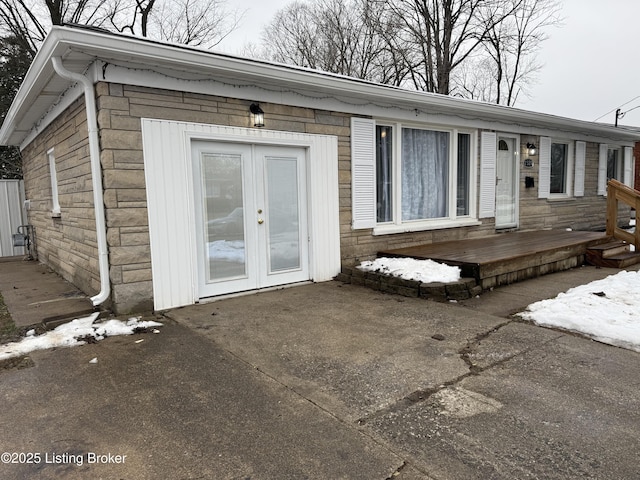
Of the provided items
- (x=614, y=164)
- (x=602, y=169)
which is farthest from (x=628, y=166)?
(x=602, y=169)

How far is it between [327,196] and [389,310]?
1.94m

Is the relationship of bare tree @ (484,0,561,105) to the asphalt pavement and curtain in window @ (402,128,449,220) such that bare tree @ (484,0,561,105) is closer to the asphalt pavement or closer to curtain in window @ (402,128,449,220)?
curtain in window @ (402,128,449,220)

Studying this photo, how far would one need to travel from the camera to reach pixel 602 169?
9.93 metres

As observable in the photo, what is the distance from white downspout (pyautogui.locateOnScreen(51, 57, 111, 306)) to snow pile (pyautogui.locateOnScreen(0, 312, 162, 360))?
36cm

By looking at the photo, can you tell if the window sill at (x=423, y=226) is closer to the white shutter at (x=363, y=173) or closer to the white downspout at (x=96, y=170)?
the white shutter at (x=363, y=173)

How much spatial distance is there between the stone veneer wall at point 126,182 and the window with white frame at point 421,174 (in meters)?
0.39

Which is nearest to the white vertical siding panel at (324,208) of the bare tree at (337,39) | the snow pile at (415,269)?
the snow pile at (415,269)

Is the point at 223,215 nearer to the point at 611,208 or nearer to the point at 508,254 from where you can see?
the point at 508,254

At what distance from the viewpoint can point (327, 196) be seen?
564 centimetres

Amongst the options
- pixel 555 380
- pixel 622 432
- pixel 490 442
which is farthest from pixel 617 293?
pixel 490 442

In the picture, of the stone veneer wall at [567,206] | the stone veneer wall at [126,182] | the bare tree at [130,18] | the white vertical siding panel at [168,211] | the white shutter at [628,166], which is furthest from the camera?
the bare tree at [130,18]

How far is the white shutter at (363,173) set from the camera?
5.90m

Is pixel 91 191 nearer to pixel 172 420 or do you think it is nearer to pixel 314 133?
pixel 314 133

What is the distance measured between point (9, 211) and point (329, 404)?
426 inches
